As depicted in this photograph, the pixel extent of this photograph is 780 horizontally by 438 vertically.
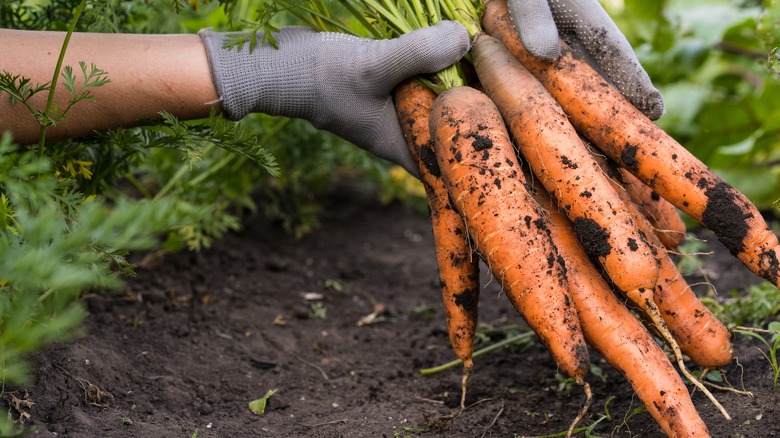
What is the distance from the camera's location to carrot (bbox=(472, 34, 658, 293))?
1702mm

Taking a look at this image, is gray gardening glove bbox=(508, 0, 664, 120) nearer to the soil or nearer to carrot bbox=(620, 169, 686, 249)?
carrot bbox=(620, 169, 686, 249)

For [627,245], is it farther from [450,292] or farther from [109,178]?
[109,178]

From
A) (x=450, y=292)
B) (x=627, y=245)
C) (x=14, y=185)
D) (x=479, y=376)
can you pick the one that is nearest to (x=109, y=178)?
(x=14, y=185)

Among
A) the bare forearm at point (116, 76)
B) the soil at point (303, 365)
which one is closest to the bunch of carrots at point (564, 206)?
the soil at point (303, 365)

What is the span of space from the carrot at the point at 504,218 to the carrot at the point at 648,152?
0.22 meters

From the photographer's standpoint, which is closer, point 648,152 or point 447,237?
point 648,152

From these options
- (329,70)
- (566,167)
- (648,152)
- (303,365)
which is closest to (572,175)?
(566,167)

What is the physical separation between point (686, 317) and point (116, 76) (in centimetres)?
161

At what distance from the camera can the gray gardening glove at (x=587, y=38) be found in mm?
1863

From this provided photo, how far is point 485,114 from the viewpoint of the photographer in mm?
1839

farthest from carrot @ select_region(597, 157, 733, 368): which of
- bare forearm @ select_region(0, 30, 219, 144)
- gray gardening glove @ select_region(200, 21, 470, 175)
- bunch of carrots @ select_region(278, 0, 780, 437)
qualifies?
bare forearm @ select_region(0, 30, 219, 144)

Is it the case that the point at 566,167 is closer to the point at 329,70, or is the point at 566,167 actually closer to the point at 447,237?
the point at 447,237

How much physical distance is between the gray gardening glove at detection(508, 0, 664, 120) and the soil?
79 centimetres

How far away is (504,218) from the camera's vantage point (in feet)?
5.75
